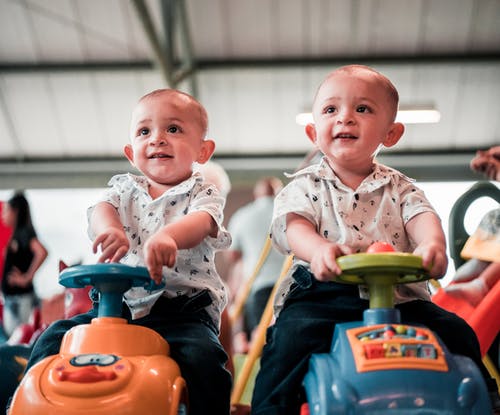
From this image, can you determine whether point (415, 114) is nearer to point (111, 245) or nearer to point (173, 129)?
point (173, 129)

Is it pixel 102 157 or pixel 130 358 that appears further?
pixel 102 157

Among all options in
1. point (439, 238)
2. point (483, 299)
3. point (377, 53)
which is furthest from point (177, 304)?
point (377, 53)

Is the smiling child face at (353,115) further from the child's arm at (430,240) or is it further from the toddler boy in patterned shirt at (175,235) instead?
the toddler boy in patterned shirt at (175,235)

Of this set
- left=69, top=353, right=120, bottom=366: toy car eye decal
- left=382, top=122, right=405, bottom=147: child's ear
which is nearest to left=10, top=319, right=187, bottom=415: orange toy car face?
left=69, top=353, right=120, bottom=366: toy car eye decal

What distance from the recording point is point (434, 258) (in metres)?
1.33

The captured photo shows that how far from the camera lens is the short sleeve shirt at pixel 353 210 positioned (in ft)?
5.16

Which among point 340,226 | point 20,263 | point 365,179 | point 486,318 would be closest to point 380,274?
point 340,226

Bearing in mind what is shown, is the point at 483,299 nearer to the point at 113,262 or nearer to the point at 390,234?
the point at 390,234

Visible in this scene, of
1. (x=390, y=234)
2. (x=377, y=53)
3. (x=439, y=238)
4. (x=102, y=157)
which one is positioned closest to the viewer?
(x=439, y=238)

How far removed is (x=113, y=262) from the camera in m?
1.42

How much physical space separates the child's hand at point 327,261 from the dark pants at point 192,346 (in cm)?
30

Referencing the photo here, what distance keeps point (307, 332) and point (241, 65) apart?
21.8 feet

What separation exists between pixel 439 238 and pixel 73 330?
745mm

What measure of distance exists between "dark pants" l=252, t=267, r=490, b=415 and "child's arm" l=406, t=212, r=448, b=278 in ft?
0.49
